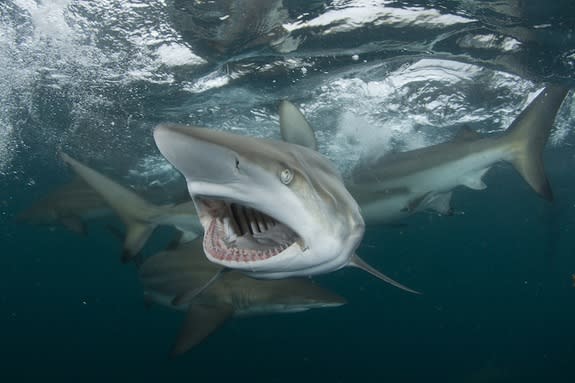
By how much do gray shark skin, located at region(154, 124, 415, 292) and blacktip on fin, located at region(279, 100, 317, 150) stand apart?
5.65 ft

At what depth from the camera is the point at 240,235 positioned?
8.55 ft

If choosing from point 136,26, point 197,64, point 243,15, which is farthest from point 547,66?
point 136,26

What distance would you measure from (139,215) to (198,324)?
2.34 meters

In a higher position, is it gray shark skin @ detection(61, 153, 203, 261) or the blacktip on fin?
the blacktip on fin

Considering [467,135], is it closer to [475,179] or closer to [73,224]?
[475,179]

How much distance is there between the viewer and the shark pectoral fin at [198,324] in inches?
237

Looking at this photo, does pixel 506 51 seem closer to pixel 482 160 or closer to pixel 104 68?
pixel 482 160

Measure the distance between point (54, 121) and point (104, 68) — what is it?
5110 millimetres

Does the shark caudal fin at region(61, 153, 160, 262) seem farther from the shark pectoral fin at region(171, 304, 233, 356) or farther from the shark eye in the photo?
the shark eye

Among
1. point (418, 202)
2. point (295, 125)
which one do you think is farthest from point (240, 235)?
point (418, 202)

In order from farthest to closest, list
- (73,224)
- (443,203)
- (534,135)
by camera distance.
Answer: (73,224), (443,203), (534,135)

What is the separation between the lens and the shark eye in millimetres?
2040

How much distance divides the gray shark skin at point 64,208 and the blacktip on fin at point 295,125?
926 centimetres

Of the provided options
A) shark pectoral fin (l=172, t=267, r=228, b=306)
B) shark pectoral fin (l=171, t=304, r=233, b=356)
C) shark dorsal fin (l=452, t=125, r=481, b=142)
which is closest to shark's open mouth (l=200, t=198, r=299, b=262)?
shark pectoral fin (l=172, t=267, r=228, b=306)
